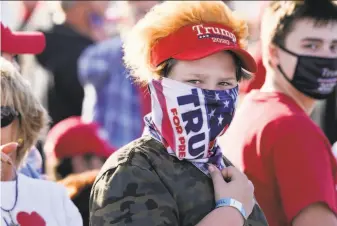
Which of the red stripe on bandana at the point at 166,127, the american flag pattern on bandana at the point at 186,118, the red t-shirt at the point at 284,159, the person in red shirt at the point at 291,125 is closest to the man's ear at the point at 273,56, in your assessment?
the person in red shirt at the point at 291,125

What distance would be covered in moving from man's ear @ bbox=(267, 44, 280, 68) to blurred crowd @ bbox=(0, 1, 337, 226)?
203mm

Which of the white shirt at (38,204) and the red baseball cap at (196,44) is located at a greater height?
the red baseball cap at (196,44)

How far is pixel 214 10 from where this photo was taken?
3320mm

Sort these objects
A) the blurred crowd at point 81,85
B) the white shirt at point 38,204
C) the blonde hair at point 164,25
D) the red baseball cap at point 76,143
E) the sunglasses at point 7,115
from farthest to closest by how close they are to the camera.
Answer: the red baseball cap at point 76,143
the blurred crowd at point 81,85
the sunglasses at point 7,115
the white shirt at point 38,204
the blonde hair at point 164,25

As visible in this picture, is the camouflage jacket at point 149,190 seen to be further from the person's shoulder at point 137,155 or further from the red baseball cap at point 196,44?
the red baseball cap at point 196,44

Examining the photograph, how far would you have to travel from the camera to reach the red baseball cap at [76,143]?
5.75m

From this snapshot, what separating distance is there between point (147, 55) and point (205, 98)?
0.90 feet

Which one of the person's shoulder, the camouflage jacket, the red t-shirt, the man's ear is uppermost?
the person's shoulder

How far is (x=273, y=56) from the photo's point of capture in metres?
4.44

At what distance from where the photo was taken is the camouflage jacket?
293 centimetres

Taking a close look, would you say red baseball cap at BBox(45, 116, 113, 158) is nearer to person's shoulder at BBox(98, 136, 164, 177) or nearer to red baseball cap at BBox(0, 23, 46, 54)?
red baseball cap at BBox(0, 23, 46, 54)

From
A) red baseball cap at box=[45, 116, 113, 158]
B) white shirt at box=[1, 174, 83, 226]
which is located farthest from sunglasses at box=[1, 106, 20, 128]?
red baseball cap at box=[45, 116, 113, 158]

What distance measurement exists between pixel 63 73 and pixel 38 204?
131 inches

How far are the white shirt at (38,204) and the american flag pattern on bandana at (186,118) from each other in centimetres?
57
